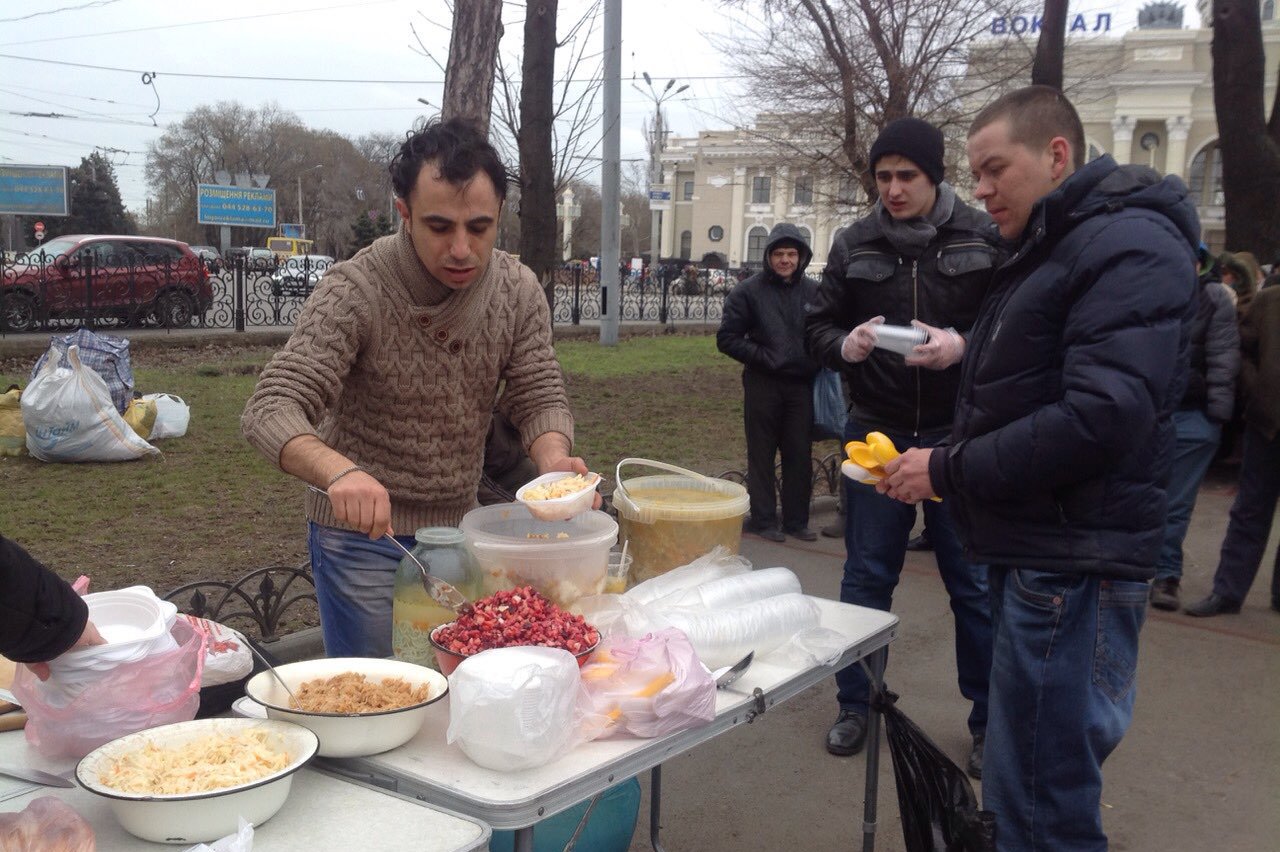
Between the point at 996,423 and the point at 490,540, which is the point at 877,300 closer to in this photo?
the point at 996,423

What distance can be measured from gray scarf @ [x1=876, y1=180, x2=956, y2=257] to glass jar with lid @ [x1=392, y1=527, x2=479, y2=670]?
6.45 feet

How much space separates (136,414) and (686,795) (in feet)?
20.7

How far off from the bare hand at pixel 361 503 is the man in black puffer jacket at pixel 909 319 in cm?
179

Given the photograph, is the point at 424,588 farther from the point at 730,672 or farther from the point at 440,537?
the point at 730,672

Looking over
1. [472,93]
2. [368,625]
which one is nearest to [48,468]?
[472,93]

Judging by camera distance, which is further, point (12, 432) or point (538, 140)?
point (12, 432)

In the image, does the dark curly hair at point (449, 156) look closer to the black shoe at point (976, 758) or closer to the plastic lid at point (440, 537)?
the plastic lid at point (440, 537)

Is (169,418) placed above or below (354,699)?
below

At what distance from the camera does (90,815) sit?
1570 mm

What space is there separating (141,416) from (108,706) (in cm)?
713

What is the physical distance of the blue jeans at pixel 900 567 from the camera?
3478mm

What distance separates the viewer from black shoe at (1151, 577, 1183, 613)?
5500 millimetres

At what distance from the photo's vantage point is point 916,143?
11.0 ft

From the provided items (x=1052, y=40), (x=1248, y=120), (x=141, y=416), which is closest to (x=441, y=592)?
(x=141, y=416)
